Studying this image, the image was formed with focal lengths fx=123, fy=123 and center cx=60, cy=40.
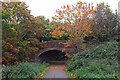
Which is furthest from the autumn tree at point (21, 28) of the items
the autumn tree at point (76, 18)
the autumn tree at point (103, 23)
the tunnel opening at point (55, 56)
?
the tunnel opening at point (55, 56)

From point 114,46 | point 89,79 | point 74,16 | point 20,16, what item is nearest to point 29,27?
point 20,16

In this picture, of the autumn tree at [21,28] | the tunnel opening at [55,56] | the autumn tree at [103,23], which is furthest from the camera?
the tunnel opening at [55,56]

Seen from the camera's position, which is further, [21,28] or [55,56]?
[55,56]

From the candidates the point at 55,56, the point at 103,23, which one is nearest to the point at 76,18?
the point at 103,23

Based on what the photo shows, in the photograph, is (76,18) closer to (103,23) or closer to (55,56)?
(103,23)

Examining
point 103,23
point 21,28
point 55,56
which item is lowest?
point 55,56

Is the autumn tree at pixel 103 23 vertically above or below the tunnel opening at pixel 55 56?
above

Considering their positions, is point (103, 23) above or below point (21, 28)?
above

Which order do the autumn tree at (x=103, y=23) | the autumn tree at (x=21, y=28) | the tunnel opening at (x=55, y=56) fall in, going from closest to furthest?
the autumn tree at (x=21, y=28) < the autumn tree at (x=103, y=23) < the tunnel opening at (x=55, y=56)

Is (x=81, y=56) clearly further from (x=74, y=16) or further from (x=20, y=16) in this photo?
(x=20, y=16)

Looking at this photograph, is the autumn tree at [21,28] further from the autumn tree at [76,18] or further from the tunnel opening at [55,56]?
the tunnel opening at [55,56]

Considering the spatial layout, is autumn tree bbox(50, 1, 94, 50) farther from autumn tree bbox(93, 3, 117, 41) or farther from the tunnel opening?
the tunnel opening

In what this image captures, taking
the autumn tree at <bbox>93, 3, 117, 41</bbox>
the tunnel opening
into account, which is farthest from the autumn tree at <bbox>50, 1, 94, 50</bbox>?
the tunnel opening

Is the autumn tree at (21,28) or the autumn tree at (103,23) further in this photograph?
the autumn tree at (103,23)
